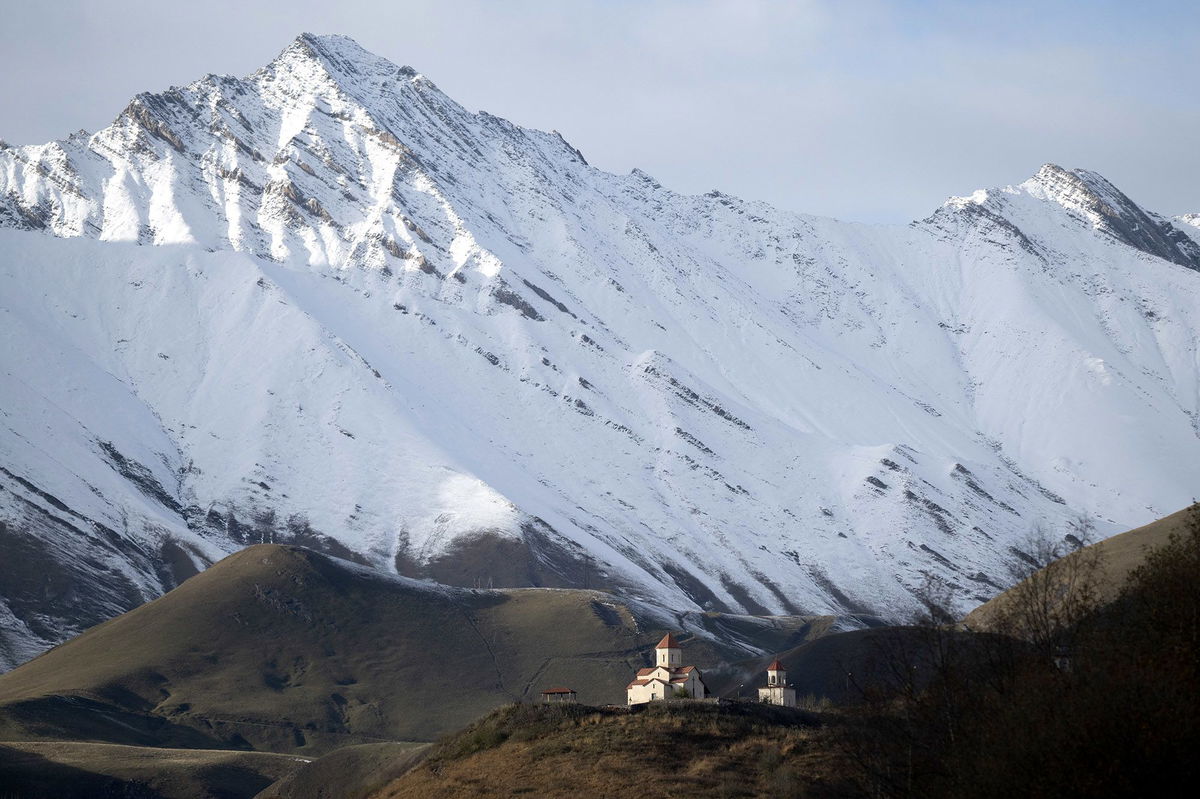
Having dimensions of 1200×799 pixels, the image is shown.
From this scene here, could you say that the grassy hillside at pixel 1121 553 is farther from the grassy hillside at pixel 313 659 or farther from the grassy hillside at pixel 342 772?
the grassy hillside at pixel 313 659

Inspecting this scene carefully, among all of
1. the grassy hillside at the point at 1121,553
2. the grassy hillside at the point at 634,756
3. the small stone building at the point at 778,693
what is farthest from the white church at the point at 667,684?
the grassy hillside at the point at 1121,553

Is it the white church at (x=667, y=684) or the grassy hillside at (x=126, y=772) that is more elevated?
the white church at (x=667, y=684)

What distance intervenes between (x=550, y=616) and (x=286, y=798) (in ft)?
248

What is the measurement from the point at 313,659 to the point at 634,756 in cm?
9194

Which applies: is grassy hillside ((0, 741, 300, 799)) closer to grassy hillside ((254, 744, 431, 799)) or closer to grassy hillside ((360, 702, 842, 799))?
grassy hillside ((254, 744, 431, 799))

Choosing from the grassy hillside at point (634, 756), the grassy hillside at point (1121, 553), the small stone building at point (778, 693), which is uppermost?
the grassy hillside at point (1121, 553)

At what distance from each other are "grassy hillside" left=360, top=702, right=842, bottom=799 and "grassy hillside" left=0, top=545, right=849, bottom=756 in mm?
60622

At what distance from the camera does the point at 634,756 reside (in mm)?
67062

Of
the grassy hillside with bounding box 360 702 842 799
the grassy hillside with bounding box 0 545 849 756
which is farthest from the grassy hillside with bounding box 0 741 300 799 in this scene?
the grassy hillside with bounding box 360 702 842 799

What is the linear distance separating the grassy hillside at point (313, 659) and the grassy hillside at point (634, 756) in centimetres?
6062

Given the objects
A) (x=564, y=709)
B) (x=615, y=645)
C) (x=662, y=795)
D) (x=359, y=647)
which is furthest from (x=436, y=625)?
Result: (x=662, y=795)

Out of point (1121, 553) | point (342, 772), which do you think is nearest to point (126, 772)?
point (342, 772)

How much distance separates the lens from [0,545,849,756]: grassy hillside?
135750 millimetres

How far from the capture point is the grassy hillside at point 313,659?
13575cm
